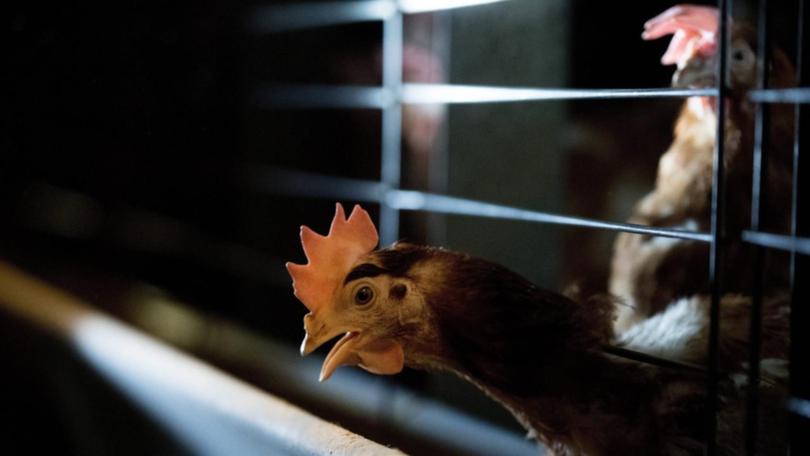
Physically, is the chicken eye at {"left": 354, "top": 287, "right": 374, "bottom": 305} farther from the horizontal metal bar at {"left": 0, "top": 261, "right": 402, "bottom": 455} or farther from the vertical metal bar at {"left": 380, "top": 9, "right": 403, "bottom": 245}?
the vertical metal bar at {"left": 380, "top": 9, "right": 403, "bottom": 245}

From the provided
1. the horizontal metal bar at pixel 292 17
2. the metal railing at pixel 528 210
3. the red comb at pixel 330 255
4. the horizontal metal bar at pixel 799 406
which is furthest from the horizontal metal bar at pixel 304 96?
the horizontal metal bar at pixel 799 406

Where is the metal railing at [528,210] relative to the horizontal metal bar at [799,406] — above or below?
above

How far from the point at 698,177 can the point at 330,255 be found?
889 mm

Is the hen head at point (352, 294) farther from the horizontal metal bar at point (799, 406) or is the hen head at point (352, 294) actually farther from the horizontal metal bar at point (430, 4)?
the horizontal metal bar at point (430, 4)

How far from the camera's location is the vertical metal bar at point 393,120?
1796 millimetres

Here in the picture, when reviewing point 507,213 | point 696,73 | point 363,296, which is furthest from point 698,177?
point 363,296

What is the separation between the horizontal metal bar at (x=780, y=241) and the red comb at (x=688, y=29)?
49cm

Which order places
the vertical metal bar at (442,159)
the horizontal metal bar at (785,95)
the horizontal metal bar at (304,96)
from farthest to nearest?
the horizontal metal bar at (304,96) < the vertical metal bar at (442,159) < the horizontal metal bar at (785,95)

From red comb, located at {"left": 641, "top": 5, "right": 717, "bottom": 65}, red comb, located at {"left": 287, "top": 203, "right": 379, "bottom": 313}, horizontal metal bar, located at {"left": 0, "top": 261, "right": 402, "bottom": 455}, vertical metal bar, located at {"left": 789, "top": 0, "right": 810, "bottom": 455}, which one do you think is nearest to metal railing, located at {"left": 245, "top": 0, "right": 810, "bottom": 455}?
vertical metal bar, located at {"left": 789, "top": 0, "right": 810, "bottom": 455}

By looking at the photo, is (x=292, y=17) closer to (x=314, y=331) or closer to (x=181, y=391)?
(x=181, y=391)

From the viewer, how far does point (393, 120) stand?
5.97ft

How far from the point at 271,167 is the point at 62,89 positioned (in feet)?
3.14

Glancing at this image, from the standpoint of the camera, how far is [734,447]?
107 cm

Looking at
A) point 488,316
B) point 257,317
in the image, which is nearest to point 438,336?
point 488,316
